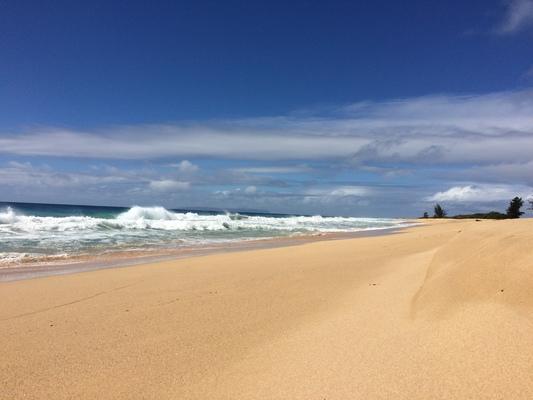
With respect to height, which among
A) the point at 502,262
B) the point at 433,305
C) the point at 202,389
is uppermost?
the point at 502,262

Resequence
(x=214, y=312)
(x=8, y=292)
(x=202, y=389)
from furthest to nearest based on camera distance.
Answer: (x=8, y=292), (x=214, y=312), (x=202, y=389)

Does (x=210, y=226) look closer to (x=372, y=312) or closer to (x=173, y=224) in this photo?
(x=173, y=224)

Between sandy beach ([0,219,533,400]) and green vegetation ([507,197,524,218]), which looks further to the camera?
green vegetation ([507,197,524,218])

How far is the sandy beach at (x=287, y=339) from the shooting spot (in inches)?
117

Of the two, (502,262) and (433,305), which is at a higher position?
(502,262)

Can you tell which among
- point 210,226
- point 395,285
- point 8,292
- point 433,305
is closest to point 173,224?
point 210,226

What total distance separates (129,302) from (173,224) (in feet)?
80.8

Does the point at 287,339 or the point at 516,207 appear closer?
the point at 287,339

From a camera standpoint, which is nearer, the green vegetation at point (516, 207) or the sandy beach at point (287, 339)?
the sandy beach at point (287, 339)

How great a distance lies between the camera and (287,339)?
4105mm

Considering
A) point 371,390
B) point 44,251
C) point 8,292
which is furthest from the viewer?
point 44,251

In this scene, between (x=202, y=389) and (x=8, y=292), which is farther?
(x=8, y=292)

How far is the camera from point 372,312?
190 inches

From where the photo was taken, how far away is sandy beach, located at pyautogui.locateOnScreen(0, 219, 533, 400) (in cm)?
298
